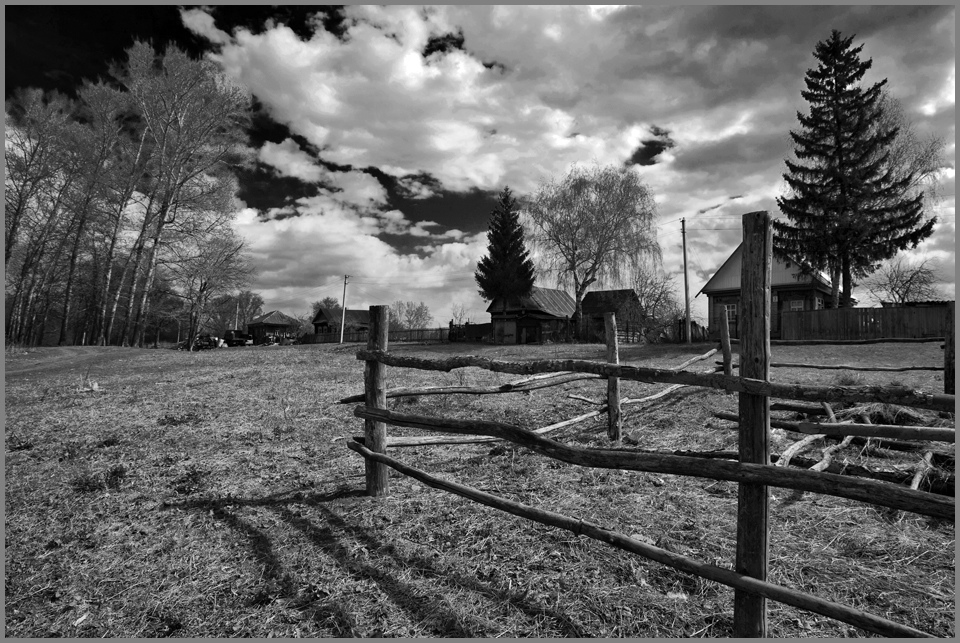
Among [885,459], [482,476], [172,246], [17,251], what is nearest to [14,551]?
[482,476]

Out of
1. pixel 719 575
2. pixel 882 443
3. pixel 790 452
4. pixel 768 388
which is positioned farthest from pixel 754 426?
pixel 882 443

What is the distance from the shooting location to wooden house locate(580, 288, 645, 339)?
35094 mm

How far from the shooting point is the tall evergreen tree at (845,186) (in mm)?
24953

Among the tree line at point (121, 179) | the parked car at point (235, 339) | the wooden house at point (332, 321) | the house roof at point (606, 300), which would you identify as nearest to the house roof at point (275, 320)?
the wooden house at point (332, 321)

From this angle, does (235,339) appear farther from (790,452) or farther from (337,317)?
(790,452)

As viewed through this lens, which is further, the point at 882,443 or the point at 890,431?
the point at 882,443

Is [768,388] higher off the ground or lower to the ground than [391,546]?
higher

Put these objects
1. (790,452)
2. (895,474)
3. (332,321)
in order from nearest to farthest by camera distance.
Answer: (895,474) < (790,452) < (332,321)

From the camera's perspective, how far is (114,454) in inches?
236

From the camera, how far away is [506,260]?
36250 mm

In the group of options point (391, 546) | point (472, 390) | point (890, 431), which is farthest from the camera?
point (472, 390)

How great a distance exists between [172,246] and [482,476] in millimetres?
27563

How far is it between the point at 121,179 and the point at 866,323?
3758 cm

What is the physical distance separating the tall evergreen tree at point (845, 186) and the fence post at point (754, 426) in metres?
27.1
